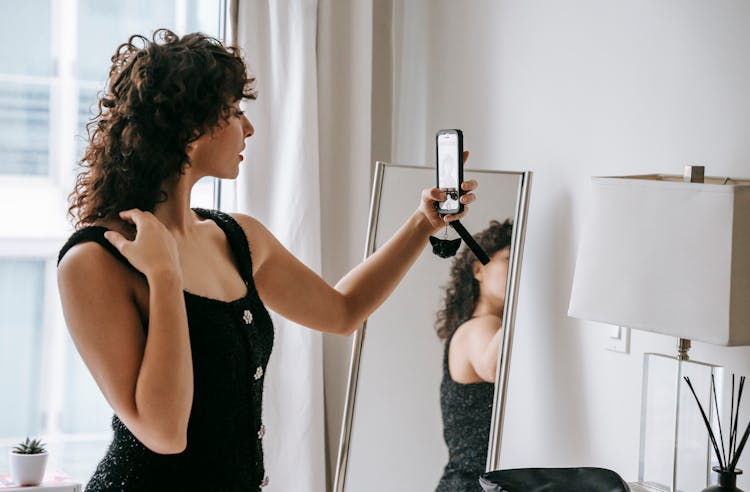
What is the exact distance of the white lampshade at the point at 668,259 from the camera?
4.62 feet

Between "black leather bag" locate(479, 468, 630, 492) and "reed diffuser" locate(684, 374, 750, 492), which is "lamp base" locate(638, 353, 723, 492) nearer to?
"reed diffuser" locate(684, 374, 750, 492)

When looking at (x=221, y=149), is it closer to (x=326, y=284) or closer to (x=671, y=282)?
(x=326, y=284)

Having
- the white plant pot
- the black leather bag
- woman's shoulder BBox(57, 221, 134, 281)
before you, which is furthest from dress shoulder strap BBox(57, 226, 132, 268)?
the white plant pot

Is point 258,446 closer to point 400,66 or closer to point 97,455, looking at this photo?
point 97,455

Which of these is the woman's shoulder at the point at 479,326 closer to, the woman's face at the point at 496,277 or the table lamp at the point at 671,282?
the woman's face at the point at 496,277

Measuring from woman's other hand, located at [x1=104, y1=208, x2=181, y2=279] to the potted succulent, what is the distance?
1.37 m

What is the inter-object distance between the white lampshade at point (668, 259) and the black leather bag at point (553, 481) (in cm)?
28

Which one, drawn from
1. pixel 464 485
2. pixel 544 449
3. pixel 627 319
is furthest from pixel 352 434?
pixel 627 319

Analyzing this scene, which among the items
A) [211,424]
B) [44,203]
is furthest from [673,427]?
[44,203]

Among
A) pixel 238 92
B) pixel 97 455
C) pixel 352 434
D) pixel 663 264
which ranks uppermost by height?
pixel 238 92

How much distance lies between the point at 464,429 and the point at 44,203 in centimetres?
143

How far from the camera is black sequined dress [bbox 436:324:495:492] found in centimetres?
217

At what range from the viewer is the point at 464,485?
7.20 feet

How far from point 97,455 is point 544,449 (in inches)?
54.6
